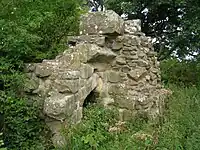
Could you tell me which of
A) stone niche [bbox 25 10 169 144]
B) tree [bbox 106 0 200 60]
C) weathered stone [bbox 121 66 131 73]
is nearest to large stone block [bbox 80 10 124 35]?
stone niche [bbox 25 10 169 144]

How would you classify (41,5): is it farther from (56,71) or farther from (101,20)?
(56,71)

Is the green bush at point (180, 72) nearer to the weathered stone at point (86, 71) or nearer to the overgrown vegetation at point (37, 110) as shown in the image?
the overgrown vegetation at point (37, 110)

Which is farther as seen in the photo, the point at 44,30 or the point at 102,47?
the point at 44,30

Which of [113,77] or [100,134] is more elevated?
[113,77]

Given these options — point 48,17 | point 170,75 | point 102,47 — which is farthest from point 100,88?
point 170,75

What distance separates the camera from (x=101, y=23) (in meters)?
7.12

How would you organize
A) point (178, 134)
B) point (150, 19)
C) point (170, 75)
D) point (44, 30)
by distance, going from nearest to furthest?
point (178, 134)
point (44, 30)
point (170, 75)
point (150, 19)

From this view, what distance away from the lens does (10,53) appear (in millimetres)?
6355

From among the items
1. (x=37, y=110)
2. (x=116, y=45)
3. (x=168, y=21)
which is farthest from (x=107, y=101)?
(x=168, y=21)

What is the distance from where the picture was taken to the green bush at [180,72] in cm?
1162

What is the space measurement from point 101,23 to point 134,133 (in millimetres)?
2328

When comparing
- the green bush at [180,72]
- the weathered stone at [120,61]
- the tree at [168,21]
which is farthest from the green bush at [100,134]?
A: the tree at [168,21]

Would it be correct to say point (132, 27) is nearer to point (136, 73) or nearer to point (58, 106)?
point (136, 73)

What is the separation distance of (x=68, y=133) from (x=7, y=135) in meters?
0.98
